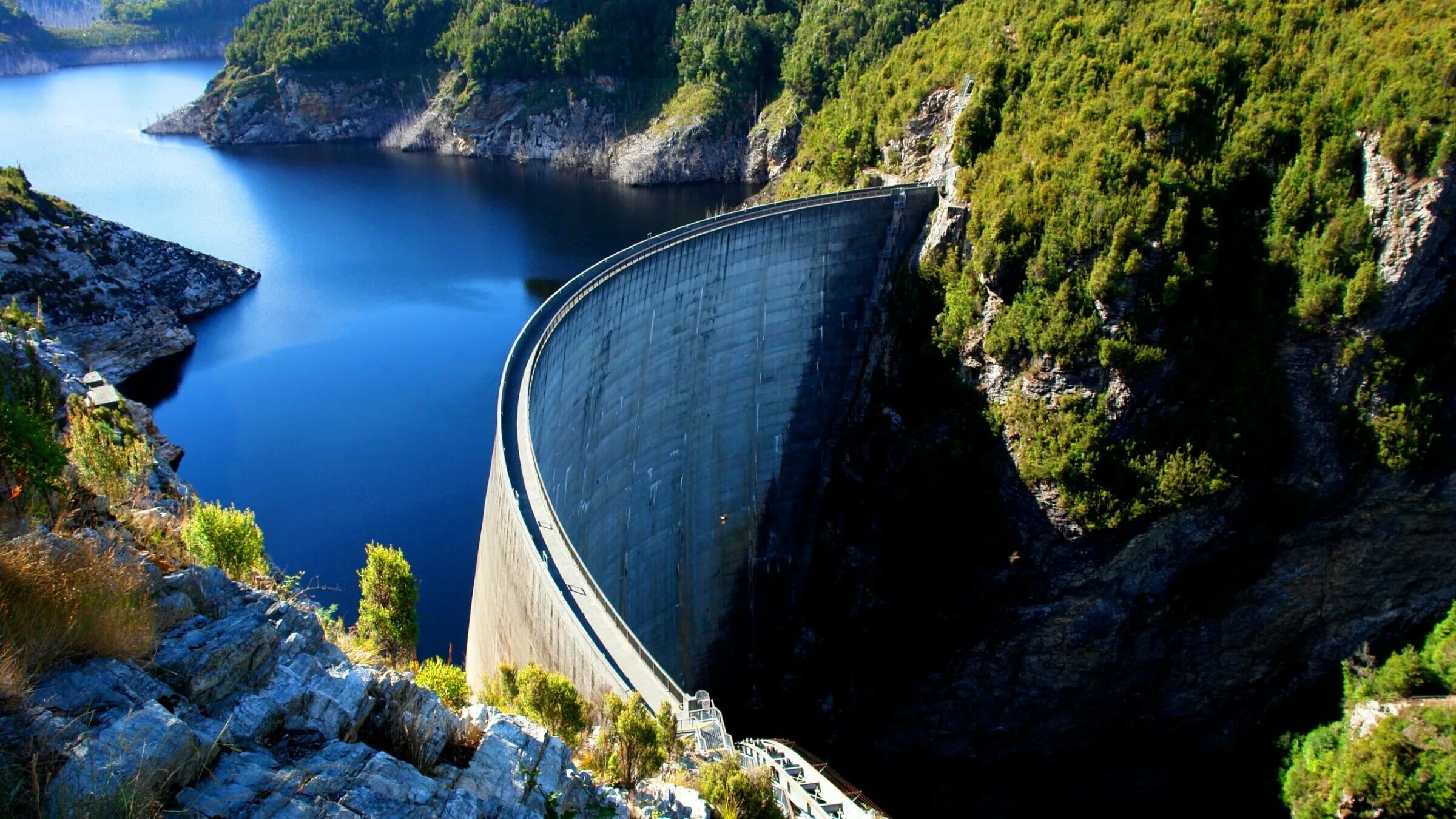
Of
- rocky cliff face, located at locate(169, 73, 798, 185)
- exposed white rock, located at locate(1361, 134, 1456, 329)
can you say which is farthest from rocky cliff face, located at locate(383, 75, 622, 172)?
exposed white rock, located at locate(1361, 134, 1456, 329)

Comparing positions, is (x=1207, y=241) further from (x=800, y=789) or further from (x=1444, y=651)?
(x=800, y=789)

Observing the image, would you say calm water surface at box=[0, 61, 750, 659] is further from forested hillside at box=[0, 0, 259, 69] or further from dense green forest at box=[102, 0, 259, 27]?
dense green forest at box=[102, 0, 259, 27]

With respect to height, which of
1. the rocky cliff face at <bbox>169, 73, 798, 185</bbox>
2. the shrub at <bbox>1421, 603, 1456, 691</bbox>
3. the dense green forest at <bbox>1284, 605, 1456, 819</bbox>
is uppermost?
the rocky cliff face at <bbox>169, 73, 798, 185</bbox>

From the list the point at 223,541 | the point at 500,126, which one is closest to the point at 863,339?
the point at 223,541

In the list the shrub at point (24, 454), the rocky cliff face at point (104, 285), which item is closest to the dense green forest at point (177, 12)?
the rocky cliff face at point (104, 285)

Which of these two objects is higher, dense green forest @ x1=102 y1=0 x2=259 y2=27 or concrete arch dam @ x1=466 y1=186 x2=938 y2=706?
dense green forest @ x1=102 y1=0 x2=259 y2=27

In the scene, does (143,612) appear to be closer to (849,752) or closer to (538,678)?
(538,678)
